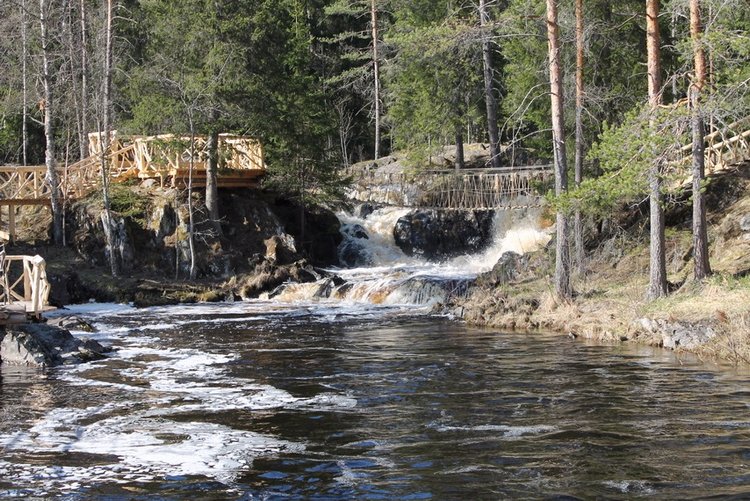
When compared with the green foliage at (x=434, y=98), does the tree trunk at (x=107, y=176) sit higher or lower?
lower

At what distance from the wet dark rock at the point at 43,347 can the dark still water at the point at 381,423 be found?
58 cm

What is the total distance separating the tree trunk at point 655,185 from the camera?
16344mm

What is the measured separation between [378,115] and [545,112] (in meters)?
18.2

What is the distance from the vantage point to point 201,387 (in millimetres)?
13648

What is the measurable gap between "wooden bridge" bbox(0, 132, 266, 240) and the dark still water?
1308 cm

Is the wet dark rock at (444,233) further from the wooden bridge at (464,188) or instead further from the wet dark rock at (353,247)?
the wet dark rock at (353,247)

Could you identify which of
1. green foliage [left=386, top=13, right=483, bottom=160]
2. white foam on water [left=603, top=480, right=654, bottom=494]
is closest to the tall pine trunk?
green foliage [left=386, top=13, right=483, bottom=160]

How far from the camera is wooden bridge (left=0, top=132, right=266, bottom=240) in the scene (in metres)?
28.9

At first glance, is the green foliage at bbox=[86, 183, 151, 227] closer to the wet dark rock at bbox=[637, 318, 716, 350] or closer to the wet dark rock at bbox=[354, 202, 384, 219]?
the wet dark rock at bbox=[354, 202, 384, 219]

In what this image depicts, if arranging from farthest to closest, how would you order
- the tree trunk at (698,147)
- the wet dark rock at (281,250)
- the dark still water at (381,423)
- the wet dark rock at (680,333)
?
1. the wet dark rock at (281,250)
2. the tree trunk at (698,147)
3. the wet dark rock at (680,333)
4. the dark still water at (381,423)

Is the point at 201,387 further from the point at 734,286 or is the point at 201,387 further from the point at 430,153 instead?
the point at 430,153

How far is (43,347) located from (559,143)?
1115cm

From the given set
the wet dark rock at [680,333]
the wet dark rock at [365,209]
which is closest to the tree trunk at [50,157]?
the wet dark rock at [365,209]

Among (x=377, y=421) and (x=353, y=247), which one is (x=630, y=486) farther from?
(x=353, y=247)
